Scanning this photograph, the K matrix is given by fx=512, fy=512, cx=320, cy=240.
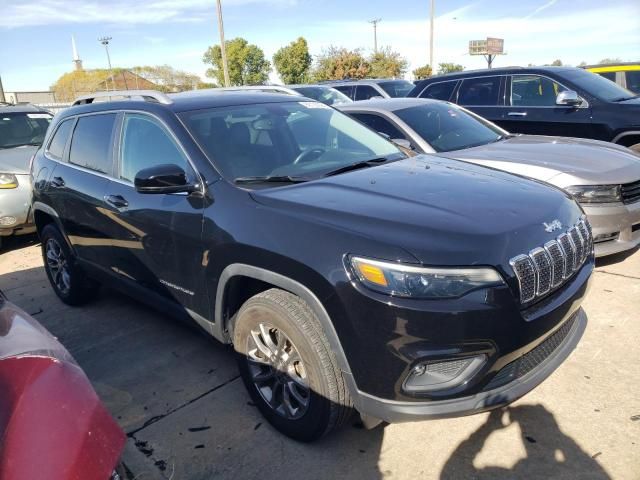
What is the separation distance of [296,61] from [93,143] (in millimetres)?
52028

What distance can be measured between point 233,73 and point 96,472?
216 ft

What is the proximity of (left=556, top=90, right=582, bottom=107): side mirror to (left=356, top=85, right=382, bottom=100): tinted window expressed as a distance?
22.2ft

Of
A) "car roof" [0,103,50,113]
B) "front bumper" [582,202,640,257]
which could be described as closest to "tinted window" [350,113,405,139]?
"front bumper" [582,202,640,257]

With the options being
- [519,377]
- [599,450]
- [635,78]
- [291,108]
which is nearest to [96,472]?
[519,377]

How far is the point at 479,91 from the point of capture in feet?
24.7

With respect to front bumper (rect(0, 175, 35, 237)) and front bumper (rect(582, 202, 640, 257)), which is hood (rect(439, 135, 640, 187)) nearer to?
front bumper (rect(582, 202, 640, 257))

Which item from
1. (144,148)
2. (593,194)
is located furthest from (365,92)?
(144,148)

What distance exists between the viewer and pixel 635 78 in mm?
10281

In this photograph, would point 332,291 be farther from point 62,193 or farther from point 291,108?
point 62,193

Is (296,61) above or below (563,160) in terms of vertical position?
above

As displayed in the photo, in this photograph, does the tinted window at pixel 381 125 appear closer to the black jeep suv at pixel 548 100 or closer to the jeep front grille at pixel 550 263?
the black jeep suv at pixel 548 100

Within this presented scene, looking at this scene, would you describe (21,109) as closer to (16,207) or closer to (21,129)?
(21,129)

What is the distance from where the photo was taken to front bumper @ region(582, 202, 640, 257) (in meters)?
4.29

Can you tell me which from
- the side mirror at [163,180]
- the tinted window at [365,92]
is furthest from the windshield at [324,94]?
the side mirror at [163,180]
